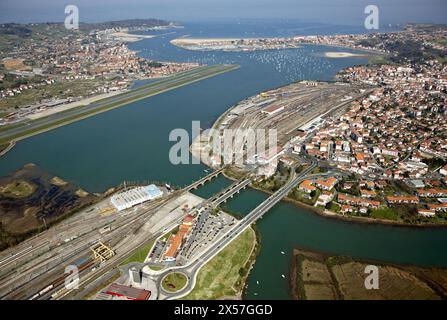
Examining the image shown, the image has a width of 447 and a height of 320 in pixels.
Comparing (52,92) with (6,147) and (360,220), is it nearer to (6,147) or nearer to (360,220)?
(6,147)

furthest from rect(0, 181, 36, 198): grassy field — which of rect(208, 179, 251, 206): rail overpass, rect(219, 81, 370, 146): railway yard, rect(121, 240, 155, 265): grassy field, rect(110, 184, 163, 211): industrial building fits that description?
rect(219, 81, 370, 146): railway yard

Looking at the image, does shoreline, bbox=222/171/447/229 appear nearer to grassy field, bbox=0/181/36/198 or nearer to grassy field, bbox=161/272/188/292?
grassy field, bbox=161/272/188/292

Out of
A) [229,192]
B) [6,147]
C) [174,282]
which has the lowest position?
[174,282]

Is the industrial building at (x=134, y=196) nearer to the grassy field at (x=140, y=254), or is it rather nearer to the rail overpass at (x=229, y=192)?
the rail overpass at (x=229, y=192)

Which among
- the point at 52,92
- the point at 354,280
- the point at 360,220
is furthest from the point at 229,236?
the point at 52,92

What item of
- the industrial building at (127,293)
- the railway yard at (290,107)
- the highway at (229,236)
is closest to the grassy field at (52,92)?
the railway yard at (290,107)
